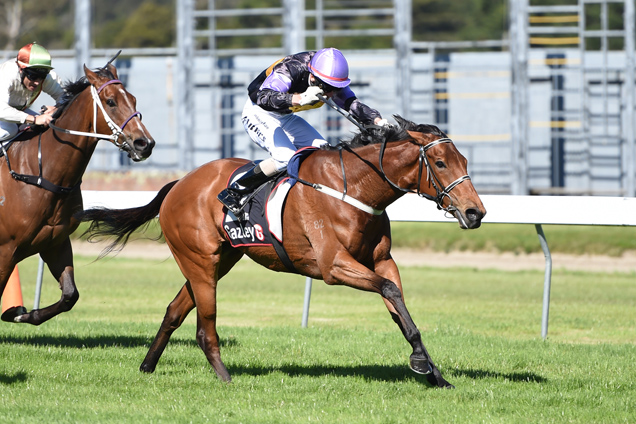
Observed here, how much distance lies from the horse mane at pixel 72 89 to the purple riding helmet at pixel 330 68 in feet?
5.65

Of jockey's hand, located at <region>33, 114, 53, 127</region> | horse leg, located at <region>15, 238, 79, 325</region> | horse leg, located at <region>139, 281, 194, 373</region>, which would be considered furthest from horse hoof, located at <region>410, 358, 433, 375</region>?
jockey's hand, located at <region>33, 114, 53, 127</region>

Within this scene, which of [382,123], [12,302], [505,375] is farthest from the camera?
[12,302]

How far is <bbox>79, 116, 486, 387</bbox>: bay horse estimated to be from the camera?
5.04 meters

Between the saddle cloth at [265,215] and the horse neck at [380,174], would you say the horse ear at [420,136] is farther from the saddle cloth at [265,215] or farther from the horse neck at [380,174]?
the saddle cloth at [265,215]

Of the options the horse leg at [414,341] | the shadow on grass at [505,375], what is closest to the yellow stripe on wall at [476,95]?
the shadow on grass at [505,375]

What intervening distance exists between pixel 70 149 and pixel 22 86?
2.34ft

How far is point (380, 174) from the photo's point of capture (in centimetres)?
530

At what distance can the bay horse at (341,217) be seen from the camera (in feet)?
16.5

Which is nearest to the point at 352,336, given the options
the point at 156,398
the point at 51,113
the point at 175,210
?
the point at 175,210

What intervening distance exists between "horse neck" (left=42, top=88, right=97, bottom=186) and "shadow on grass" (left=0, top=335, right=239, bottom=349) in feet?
4.63

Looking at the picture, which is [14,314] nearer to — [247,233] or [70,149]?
[70,149]

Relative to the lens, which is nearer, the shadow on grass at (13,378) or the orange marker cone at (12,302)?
the shadow on grass at (13,378)

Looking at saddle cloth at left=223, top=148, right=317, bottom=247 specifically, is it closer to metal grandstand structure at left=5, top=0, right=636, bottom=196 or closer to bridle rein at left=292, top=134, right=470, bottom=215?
bridle rein at left=292, top=134, right=470, bottom=215

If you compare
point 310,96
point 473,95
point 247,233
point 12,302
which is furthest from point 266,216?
point 473,95
